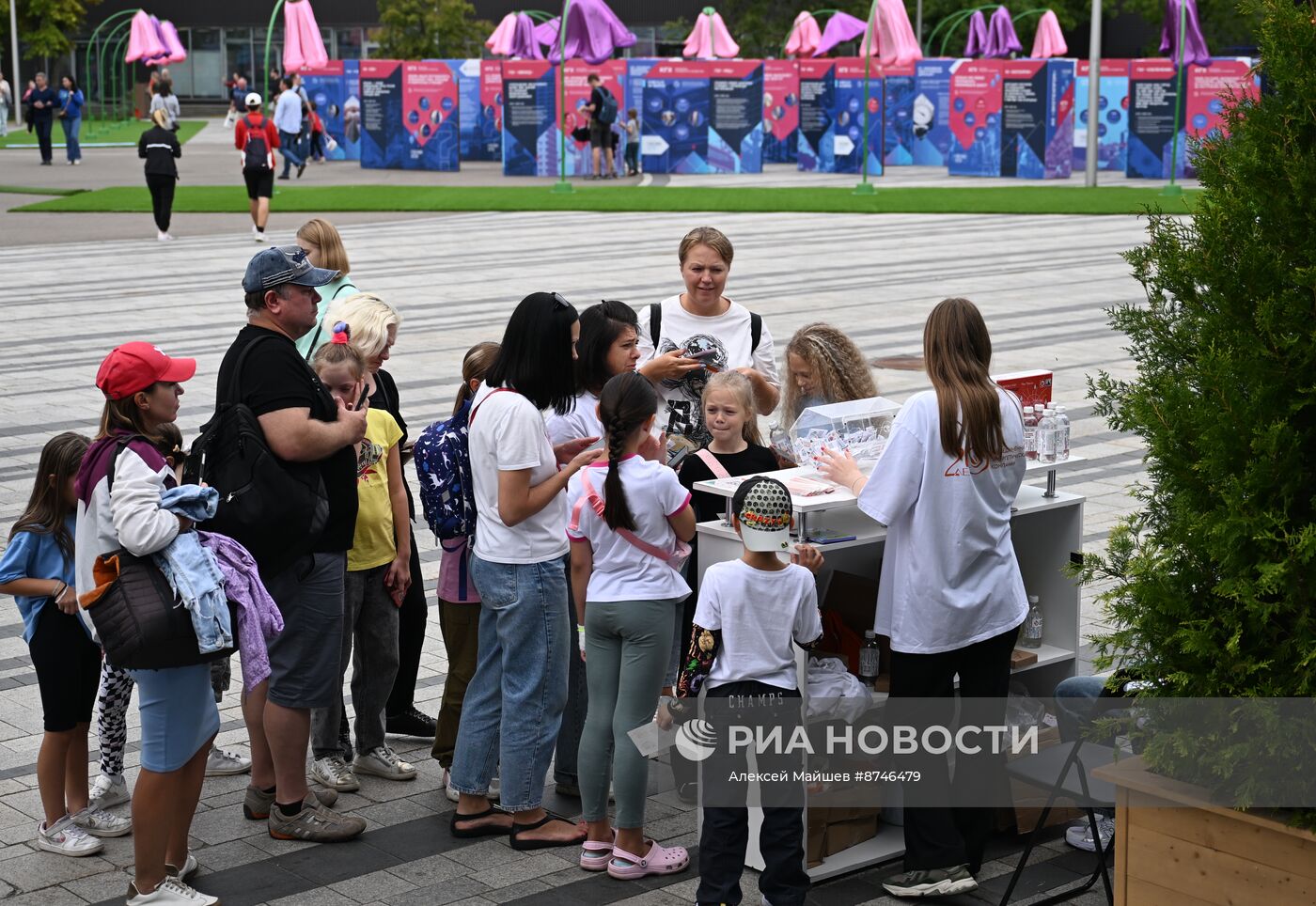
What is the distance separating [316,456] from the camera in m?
5.14

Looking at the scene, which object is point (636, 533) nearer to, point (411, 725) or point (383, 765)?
point (383, 765)

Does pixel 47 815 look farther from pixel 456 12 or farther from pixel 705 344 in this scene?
pixel 456 12

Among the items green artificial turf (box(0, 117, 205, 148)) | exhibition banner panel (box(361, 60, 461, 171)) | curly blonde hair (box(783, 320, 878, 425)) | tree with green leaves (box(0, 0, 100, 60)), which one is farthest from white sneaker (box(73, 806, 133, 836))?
tree with green leaves (box(0, 0, 100, 60))

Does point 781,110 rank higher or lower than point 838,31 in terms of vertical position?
lower

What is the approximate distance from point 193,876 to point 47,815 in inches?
24.8

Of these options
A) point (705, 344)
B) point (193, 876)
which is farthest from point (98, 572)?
point (705, 344)

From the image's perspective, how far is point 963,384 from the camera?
4.93 metres

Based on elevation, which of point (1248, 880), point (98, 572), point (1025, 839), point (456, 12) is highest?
point (456, 12)

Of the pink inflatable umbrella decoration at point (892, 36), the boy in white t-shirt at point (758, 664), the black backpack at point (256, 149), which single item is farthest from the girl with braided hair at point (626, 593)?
the pink inflatable umbrella decoration at point (892, 36)

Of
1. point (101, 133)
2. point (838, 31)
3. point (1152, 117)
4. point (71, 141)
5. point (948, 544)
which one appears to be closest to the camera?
point (948, 544)

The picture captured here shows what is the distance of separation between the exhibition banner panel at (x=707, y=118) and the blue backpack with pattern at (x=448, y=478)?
33.5m

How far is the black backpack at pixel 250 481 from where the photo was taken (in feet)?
16.5

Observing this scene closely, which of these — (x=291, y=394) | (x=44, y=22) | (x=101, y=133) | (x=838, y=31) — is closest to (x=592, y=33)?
(x=838, y=31)

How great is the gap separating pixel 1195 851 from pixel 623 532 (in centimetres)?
200
